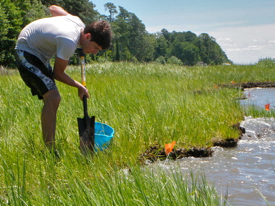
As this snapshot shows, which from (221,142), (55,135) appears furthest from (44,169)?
(221,142)

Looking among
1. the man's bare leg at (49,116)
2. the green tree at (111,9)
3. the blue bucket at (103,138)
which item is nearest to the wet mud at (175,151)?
the blue bucket at (103,138)

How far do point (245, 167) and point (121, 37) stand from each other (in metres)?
95.3

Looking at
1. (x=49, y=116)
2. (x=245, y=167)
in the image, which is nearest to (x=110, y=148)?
(x=49, y=116)

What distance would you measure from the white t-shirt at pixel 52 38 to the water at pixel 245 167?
1.47 meters

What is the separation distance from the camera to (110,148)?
3.23m

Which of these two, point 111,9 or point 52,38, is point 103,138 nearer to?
point 52,38

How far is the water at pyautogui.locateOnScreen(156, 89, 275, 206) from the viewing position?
283cm

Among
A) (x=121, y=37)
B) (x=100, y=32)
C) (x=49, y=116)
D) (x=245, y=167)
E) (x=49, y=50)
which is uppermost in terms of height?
(x=121, y=37)

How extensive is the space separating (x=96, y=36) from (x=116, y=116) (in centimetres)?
149

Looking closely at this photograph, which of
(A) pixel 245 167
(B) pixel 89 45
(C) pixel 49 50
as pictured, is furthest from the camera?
(A) pixel 245 167

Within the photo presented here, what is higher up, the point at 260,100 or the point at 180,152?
the point at 260,100

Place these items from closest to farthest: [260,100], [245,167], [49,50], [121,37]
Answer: [49,50] < [245,167] < [260,100] < [121,37]

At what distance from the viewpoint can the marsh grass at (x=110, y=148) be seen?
1926 millimetres

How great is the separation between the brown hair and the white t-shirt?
0.46 ft
